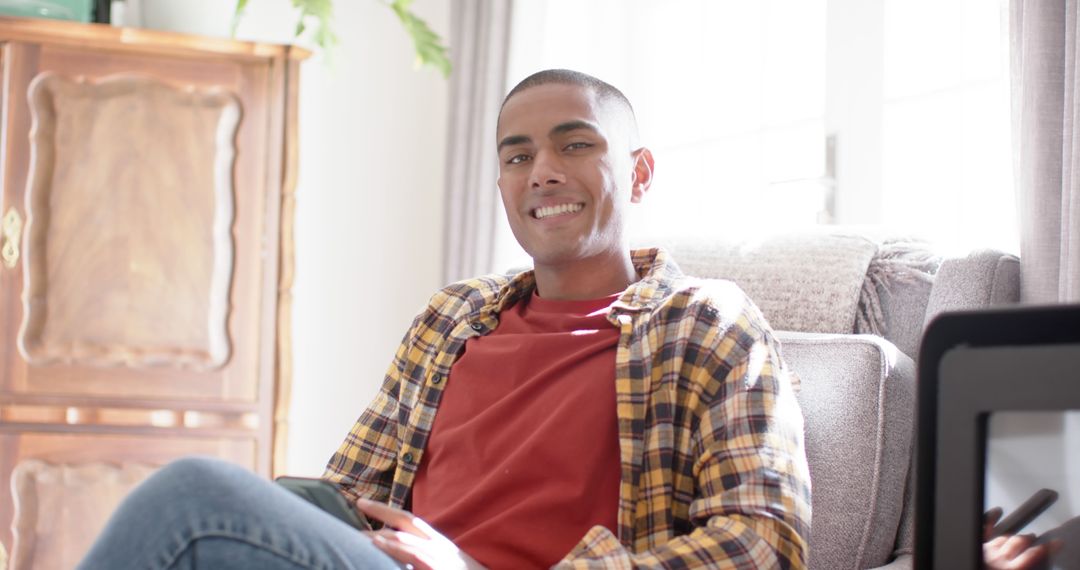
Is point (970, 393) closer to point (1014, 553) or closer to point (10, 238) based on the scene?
point (1014, 553)

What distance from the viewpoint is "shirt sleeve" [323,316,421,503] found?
5.23 ft

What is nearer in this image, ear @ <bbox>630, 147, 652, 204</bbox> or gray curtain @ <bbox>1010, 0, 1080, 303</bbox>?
gray curtain @ <bbox>1010, 0, 1080, 303</bbox>

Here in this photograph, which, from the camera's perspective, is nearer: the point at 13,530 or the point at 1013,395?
the point at 1013,395

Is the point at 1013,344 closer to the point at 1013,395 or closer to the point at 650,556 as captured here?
the point at 1013,395

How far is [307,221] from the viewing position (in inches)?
132

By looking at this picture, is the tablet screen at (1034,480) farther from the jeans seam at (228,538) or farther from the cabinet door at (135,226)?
the cabinet door at (135,226)

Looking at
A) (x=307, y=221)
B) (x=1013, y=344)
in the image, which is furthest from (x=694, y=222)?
(x=1013, y=344)

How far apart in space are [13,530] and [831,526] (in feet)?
5.83

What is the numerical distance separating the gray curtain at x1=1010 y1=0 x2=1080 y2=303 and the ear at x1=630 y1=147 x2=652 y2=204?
0.52m

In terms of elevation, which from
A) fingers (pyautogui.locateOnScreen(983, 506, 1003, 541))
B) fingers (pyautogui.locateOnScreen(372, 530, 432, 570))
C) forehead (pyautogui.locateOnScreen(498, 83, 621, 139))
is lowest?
fingers (pyautogui.locateOnScreen(372, 530, 432, 570))

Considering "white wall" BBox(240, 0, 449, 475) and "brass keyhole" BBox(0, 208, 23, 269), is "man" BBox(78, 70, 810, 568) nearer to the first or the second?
"brass keyhole" BBox(0, 208, 23, 269)

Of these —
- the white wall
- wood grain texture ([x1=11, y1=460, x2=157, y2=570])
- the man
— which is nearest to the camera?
the man

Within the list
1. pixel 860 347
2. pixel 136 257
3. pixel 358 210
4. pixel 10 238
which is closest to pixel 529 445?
pixel 860 347

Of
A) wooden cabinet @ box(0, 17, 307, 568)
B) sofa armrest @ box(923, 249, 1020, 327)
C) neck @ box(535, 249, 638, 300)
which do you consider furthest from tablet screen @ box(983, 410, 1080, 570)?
wooden cabinet @ box(0, 17, 307, 568)
